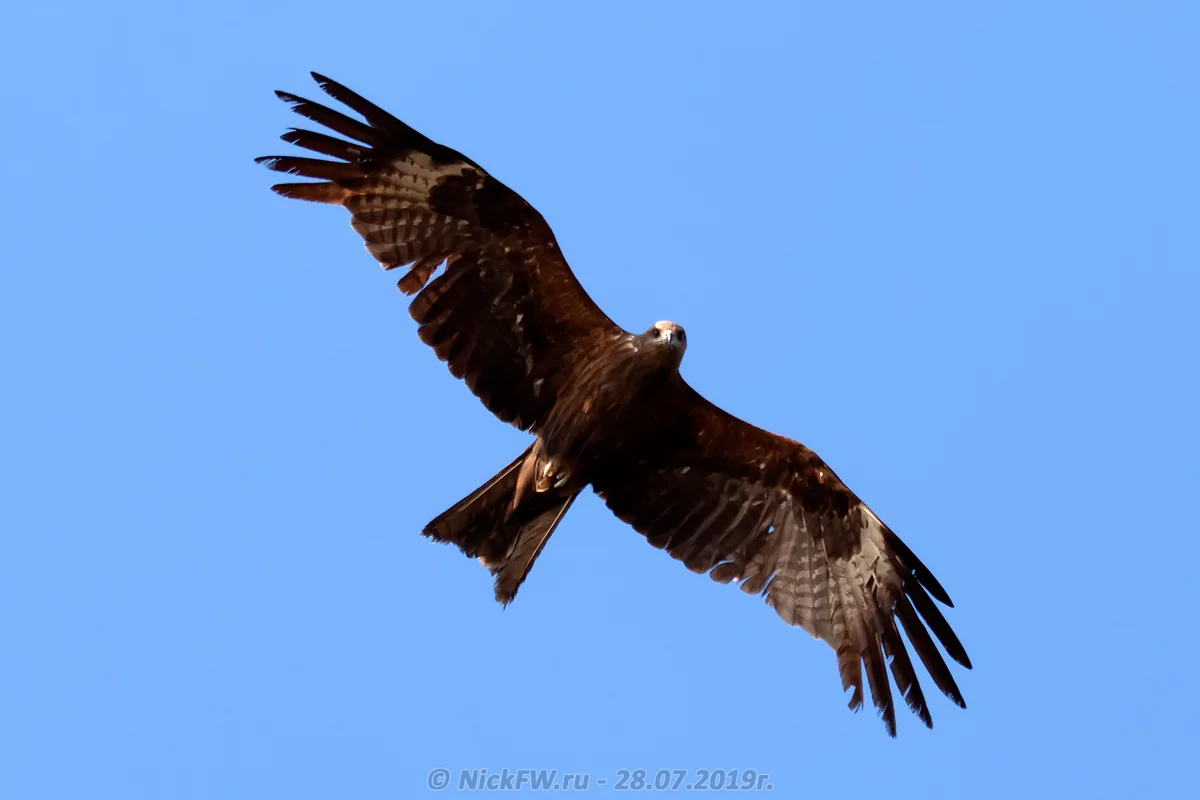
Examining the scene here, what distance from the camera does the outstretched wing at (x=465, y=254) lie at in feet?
39.2

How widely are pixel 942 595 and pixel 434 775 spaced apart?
4.11 metres

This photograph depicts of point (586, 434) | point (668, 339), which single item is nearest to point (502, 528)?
point (586, 434)

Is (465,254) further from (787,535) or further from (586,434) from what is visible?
(787,535)

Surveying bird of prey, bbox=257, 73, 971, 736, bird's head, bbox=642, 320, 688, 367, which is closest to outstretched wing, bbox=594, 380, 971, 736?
bird of prey, bbox=257, 73, 971, 736

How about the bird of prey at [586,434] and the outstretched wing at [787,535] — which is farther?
the outstretched wing at [787,535]

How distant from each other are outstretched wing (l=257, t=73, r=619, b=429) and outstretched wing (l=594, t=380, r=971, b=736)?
1.00m

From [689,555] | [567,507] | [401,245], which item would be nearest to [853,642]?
[689,555]

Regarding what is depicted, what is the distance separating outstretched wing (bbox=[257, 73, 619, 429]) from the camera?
11938 mm

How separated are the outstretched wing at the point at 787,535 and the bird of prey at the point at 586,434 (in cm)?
1

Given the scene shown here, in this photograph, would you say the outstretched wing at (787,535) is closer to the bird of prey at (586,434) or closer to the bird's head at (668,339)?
the bird of prey at (586,434)

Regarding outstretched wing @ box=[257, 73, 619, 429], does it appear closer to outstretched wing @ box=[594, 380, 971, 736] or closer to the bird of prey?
the bird of prey

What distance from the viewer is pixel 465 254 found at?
1218 cm

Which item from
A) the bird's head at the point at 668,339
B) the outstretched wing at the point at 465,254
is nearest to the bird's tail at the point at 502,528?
the outstretched wing at the point at 465,254

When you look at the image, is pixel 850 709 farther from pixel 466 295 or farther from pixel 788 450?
pixel 466 295
